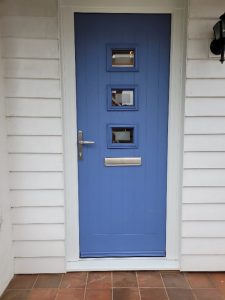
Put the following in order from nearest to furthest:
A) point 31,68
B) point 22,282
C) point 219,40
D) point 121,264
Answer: point 219,40, point 31,68, point 22,282, point 121,264

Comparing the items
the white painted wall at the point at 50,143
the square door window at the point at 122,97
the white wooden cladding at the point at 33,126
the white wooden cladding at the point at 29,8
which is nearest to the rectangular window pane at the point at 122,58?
the square door window at the point at 122,97

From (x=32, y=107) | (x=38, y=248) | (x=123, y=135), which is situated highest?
(x=32, y=107)

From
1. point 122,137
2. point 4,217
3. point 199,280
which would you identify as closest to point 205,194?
point 199,280

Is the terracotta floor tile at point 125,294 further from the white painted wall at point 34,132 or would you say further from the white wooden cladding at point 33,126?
the white wooden cladding at point 33,126

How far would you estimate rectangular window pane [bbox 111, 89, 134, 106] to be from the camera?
230cm

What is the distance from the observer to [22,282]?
2264 millimetres

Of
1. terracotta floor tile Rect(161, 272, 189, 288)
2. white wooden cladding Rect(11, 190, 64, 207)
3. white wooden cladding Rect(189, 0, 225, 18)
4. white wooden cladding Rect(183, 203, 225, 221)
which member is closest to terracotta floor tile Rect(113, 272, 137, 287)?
terracotta floor tile Rect(161, 272, 189, 288)

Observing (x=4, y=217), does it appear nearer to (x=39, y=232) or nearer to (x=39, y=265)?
(x=39, y=232)

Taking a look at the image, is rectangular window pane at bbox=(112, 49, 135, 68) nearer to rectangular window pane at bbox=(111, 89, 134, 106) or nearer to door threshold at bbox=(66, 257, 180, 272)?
rectangular window pane at bbox=(111, 89, 134, 106)

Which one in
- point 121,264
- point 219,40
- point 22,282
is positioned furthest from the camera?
point 121,264

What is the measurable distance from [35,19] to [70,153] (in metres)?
1.05

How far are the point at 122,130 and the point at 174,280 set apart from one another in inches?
50.1

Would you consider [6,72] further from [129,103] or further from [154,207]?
[154,207]

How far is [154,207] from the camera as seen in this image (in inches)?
95.2
